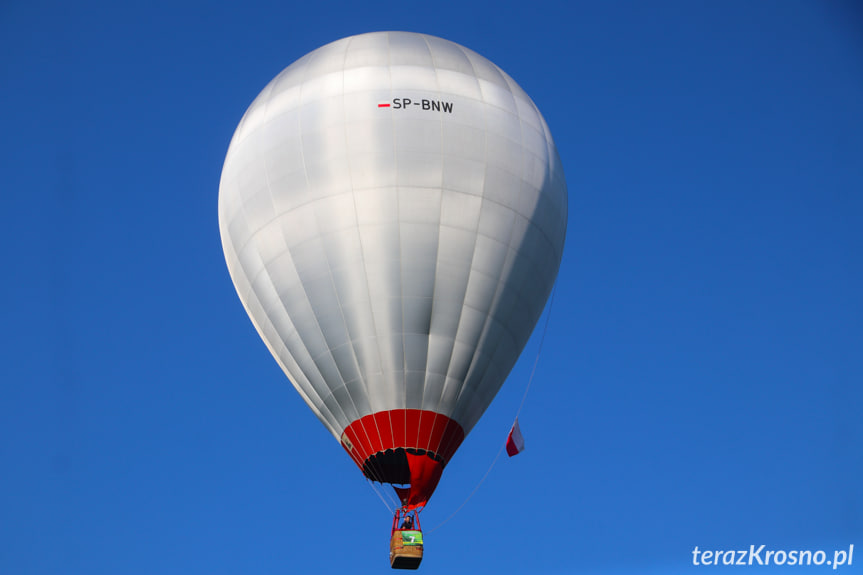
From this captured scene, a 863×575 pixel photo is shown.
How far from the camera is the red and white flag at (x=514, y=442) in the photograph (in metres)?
28.7

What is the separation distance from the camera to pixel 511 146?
26203 millimetres

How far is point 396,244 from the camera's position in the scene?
25.2 metres

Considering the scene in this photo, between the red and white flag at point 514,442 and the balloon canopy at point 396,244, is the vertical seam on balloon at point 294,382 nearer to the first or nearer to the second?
the balloon canopy at point 396,244

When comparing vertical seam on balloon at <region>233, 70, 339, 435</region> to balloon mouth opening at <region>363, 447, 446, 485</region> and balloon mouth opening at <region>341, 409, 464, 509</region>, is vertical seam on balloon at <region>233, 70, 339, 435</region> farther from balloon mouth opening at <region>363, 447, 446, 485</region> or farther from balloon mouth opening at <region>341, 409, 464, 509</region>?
balloon mouth opening at <region>363, 447, 446, 485</region>

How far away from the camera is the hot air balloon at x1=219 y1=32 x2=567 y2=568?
25219mm

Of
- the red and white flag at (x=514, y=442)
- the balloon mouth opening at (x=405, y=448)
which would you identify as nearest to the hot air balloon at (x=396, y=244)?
the balloon mouth opening at (x=405, y=448)

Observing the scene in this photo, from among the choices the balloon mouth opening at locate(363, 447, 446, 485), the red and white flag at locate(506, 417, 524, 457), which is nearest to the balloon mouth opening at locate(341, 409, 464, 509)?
the balloon mouth opening at locate(363, 447, 446, 485)

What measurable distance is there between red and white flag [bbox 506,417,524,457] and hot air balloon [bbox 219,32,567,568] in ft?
8.14

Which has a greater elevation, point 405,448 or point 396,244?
point 396,244

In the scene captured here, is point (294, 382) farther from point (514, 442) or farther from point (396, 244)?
point (514, 442)

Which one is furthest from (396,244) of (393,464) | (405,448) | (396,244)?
(393,464)

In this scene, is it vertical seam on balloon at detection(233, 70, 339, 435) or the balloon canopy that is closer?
the balloon canopy

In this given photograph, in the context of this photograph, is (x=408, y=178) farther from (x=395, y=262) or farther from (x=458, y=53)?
(x=458, y=53)

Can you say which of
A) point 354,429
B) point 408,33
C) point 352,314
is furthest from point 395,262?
point 408,33
